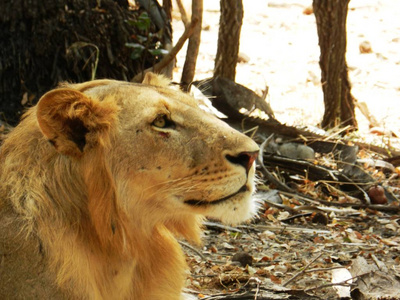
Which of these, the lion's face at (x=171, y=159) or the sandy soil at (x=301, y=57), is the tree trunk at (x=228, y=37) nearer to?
the sandy soil at (x=301, y=57)

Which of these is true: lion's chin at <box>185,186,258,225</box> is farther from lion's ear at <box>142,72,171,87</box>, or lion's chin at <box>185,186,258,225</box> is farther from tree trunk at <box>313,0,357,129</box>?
tree trunk at <box>313,0,357,129</box>

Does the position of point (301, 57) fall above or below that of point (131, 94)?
below

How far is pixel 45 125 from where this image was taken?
268cm

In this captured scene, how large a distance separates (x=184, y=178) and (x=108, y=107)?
1.41 ft

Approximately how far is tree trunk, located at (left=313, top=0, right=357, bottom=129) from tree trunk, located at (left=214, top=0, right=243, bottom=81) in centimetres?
110

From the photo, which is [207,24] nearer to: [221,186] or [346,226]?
[346,226]

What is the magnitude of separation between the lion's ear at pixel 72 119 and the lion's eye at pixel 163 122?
0.18m

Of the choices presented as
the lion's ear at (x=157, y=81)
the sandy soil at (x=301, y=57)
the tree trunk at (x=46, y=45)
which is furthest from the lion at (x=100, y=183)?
the sandy soil at (x=301, y=57)

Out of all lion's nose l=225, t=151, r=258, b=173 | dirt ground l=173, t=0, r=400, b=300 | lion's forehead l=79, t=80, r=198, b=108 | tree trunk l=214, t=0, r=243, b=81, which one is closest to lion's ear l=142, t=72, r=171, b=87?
lion's forehead l=79, t=80, r=198, b=108

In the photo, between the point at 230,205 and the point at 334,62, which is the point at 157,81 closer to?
the point at 230,205

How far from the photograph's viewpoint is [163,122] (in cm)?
283

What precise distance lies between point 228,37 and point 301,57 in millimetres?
5381

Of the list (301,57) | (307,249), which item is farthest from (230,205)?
(301,57)

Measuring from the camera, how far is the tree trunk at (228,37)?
6.95 m
